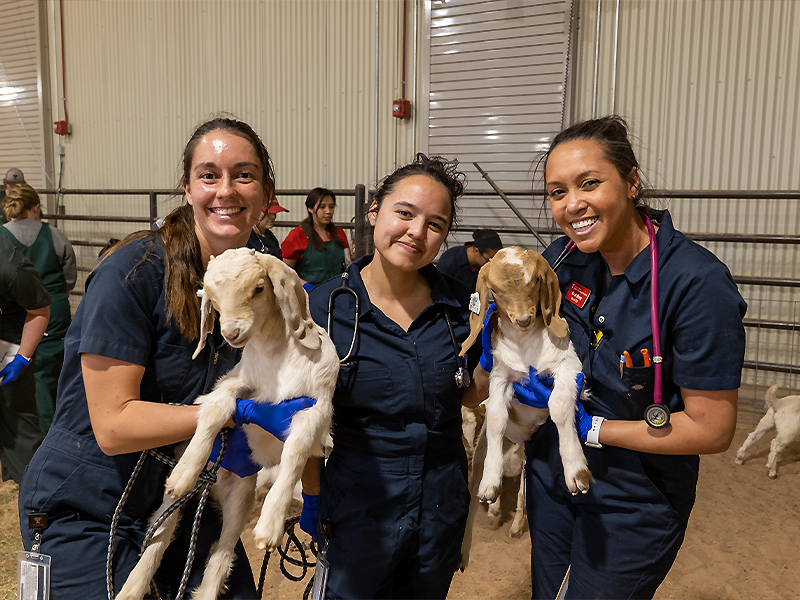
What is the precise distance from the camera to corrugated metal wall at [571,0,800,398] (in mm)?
6090

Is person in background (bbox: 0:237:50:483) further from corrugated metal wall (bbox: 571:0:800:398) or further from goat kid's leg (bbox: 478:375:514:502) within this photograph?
corrugated metal wall (bbox: 571:0:800:398)

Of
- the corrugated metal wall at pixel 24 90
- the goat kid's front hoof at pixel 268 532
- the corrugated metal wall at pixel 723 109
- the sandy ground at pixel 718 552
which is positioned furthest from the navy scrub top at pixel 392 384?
the corrugated metal wall at pixel 24 90

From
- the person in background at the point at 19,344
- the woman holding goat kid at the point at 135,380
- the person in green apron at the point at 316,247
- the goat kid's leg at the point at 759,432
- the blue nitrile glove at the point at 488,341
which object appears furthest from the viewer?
the person in green apron at the point at 316,247

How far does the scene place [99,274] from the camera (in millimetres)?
1655

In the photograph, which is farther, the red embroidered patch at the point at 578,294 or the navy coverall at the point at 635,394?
the red embroidered patch at the point at 578,294

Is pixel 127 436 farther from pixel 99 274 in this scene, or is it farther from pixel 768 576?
pixel 768 576

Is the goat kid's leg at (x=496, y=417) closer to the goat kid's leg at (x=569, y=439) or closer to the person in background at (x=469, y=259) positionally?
the goat kid's leg at (x=569, y=439)

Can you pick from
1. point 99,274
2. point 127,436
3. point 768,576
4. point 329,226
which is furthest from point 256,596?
point 329,226

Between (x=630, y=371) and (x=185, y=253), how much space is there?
145cm

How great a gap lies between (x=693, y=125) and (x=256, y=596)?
21.9ft

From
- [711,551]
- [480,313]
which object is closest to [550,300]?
[480,313]

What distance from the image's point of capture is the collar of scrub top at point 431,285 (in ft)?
6.45

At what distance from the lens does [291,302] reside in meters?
1.65

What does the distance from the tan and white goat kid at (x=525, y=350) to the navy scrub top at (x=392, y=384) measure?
136 mm
